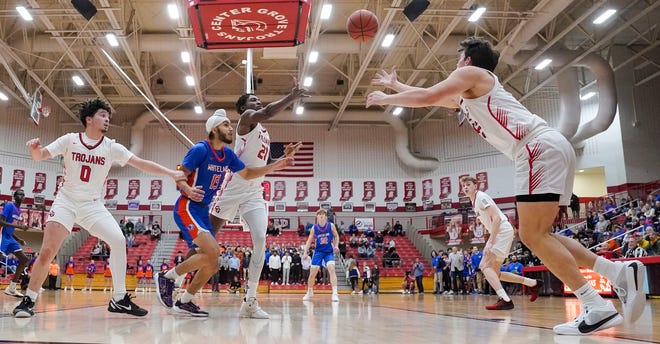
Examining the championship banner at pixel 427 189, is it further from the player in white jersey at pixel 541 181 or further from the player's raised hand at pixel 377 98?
the player's raised hand at pixel 377 98

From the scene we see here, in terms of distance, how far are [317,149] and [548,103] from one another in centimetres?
1206

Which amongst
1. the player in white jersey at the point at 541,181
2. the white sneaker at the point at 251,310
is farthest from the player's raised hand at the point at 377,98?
the white sneaker at the point at 251,310

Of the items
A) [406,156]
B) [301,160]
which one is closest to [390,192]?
[406,156]

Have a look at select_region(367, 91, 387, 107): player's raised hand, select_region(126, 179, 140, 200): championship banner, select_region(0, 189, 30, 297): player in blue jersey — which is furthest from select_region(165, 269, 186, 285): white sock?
select_region(126, 179, 140, 200): championship banner

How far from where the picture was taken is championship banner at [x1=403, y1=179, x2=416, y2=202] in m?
28.8

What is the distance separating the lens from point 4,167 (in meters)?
24.5

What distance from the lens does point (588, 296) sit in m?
3.31

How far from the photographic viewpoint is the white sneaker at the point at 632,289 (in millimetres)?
3244

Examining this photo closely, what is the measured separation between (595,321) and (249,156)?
3.49 meters

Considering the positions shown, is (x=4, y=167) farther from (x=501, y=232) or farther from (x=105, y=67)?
(x=501, y=232)

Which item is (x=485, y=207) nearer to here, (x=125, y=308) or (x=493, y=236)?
(x=493, y=236)

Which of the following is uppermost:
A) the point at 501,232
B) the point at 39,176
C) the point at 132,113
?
the point at 132,113

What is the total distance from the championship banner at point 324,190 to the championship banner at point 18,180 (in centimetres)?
1455

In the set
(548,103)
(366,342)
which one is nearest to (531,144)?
(366,342)
